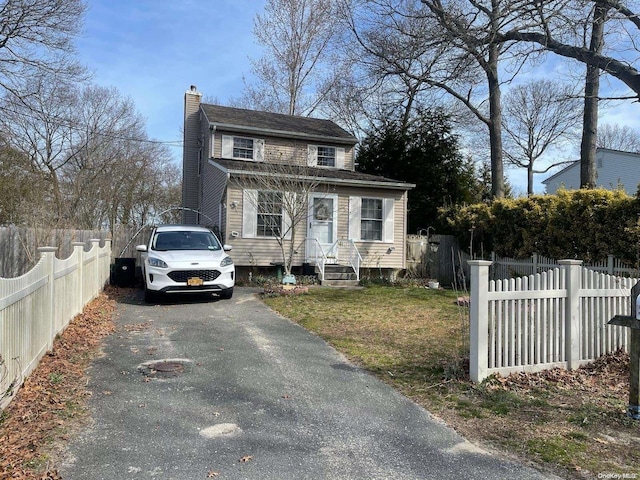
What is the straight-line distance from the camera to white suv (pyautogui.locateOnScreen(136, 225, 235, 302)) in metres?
10.2

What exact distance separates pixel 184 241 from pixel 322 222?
5.63 m

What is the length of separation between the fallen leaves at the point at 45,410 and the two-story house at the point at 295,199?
327 inches

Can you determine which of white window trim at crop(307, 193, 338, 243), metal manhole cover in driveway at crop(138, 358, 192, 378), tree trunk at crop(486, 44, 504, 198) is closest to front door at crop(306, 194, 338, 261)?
white window trim at crop(307, 193, 338, 243)

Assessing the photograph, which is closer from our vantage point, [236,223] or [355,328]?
[355,328]

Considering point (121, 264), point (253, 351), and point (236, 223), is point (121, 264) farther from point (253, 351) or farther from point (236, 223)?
point (253, 351)

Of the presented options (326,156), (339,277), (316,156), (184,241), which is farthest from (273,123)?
(184,241)

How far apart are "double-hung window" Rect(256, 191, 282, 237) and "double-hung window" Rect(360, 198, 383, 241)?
298 centimetres

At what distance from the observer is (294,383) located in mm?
Result: 5168

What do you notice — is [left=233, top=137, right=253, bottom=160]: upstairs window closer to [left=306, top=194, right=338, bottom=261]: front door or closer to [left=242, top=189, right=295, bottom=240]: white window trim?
[left=242, top=189, right=295, bottom=240]: white window trim

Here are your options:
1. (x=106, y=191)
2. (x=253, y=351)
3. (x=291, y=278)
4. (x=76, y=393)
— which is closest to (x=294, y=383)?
(x=253, y=351)

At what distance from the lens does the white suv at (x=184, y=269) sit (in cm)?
1021

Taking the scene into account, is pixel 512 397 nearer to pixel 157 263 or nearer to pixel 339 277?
pixel 157 263

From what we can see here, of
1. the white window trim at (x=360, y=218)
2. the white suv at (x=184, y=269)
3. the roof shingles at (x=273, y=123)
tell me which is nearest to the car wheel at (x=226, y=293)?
the white suv at (x=184, y=269)

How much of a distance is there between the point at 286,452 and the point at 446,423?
1.52 metres
